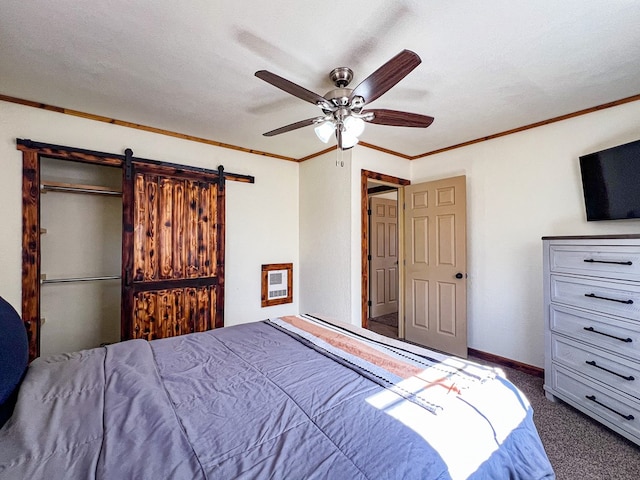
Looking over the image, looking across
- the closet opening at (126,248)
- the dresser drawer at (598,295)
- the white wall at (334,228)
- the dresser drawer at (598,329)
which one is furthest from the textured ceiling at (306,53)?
the dresser drawer at (598,329)

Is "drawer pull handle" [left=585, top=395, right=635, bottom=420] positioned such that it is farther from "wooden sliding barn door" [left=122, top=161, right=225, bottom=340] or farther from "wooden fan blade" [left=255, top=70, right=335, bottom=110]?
"wooden sliding barn door" [left=122, top=161, right=225, bottom=340]

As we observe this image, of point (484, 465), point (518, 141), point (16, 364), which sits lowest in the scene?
point (484, 465)

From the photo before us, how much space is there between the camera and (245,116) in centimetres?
274


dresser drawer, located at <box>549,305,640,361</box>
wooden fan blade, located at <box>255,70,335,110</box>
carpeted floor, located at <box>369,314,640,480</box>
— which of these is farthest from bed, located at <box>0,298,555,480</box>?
wooden fan blade, located at <box>255,70,335,110</box>

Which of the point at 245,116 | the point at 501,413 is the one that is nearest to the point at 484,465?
the point at 501,413

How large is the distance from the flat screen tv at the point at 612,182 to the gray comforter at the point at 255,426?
2.02 metres

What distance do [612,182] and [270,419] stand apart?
296 centimetres

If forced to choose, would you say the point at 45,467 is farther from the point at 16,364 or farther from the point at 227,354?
the point at 227,354

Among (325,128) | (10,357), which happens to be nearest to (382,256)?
(325,128)

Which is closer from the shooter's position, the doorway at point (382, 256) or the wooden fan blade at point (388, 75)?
the wooden fan blade at point (388, 75)

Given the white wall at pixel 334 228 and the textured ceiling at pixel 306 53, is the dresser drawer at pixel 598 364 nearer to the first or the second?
the white wall at pixel 334 228

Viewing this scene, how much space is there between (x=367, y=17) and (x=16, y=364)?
7.52 feet

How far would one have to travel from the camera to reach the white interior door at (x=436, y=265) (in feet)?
10.9

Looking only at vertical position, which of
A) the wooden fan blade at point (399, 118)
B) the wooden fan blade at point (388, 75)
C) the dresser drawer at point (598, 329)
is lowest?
the dresser drawer at point (598, 329)
